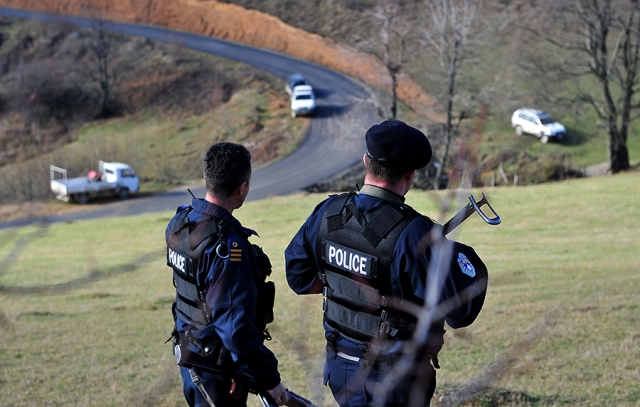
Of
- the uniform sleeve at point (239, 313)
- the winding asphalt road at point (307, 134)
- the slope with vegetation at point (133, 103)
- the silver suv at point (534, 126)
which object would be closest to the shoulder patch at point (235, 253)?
the uniform sleeve at point (239, 313)

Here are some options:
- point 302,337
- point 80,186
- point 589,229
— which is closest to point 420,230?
point 302,337

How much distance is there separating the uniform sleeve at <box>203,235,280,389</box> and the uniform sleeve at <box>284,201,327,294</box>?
0.29 metres

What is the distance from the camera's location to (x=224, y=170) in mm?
3334

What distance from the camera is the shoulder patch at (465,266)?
2.66 meters

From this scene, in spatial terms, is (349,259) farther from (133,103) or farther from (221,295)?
(133,103)

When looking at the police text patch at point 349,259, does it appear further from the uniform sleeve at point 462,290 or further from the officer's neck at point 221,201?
the officer's neck at point 221,201

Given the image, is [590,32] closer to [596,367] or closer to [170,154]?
[170,154]

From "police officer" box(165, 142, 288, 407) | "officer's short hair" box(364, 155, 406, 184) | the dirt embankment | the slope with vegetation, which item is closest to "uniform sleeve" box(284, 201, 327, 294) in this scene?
"police officer" box(165, 142, 288, 407)

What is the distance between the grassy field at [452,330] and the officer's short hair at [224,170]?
1.71 feet

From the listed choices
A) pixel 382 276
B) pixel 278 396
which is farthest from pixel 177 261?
pixel 382 276

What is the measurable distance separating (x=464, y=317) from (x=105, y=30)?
4997 centimetres

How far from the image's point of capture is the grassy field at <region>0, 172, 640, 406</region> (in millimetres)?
2590

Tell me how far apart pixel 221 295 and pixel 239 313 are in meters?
0.13

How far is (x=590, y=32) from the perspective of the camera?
2897 centimetres
